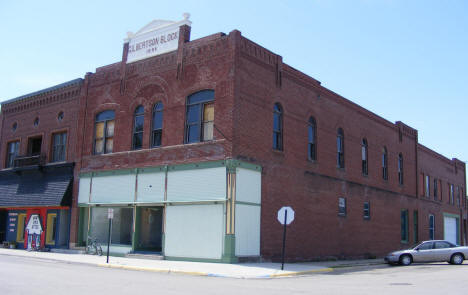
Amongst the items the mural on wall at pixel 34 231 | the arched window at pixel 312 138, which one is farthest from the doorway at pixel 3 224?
the arched window at pixel 312 138

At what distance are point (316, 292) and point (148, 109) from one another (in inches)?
648

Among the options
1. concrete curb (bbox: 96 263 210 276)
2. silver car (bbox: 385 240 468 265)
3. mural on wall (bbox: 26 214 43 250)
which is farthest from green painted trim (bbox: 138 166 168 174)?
silver car (bbox: 385 240 468 265)

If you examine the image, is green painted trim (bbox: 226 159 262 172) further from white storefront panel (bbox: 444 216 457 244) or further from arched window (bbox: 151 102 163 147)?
white storefront panel (bbox: 444 216 457 244)

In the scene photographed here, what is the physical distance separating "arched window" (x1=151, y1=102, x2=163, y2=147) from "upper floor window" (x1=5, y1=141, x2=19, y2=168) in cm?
1476

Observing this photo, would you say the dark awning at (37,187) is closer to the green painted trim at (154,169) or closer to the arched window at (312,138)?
the green painted trim at (154,169)

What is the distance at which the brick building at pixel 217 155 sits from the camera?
22.5m

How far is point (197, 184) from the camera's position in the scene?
23.1m

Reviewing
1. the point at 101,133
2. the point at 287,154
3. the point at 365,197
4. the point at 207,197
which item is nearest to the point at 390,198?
the point at 365,197

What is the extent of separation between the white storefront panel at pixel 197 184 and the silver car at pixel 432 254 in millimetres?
11068

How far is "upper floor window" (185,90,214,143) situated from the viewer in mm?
23656

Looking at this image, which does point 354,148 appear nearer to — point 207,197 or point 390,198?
point 390,198

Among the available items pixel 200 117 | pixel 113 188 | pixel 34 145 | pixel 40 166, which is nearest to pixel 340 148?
pixel 200 117

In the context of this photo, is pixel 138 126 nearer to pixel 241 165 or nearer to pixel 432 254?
pixel 241 165

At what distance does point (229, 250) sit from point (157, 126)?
331 inches
